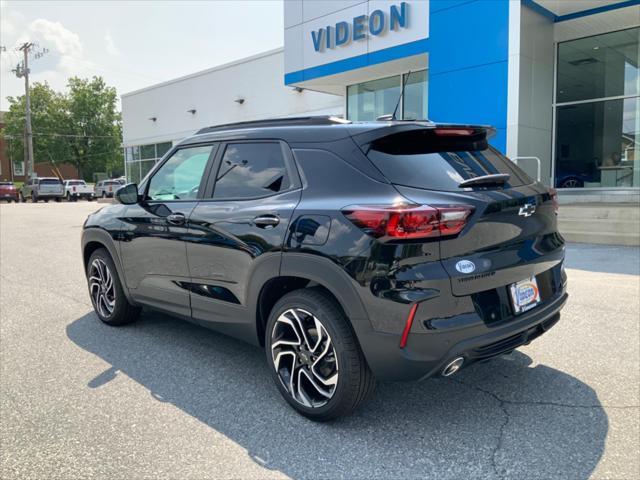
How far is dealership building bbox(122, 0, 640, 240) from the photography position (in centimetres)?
1257

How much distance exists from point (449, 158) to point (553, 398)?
1.70m

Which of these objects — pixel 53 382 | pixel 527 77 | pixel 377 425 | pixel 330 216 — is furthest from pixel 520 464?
pixel 527 77

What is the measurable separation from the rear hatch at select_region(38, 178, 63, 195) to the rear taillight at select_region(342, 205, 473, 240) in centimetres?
4123

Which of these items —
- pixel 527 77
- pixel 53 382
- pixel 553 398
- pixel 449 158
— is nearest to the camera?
pixel 449 158

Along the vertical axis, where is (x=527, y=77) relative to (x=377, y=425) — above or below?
above

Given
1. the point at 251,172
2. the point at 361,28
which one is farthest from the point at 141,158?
the point at 251,172

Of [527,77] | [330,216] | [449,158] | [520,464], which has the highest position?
[527,77]

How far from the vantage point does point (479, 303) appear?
2730 millimetres

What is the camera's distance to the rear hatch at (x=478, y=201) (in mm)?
2703

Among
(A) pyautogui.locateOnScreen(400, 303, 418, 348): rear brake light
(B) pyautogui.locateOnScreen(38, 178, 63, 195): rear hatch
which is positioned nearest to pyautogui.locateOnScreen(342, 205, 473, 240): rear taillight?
(A) pyautogui.locateOnScreen(400, 303, 418, 348): rear brake light

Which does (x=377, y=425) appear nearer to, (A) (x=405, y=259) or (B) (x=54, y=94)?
(A) (x=405, y=259)

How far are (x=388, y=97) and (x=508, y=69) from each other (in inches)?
216

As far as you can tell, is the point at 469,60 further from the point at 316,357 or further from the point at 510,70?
the point at 316,357

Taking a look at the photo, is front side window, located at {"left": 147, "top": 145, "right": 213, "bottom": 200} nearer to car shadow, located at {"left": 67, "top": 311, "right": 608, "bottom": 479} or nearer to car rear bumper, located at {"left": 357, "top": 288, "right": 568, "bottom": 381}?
car shadow, located at {"left": 67, "top": 311, "right": 608, "bottom": 479}
